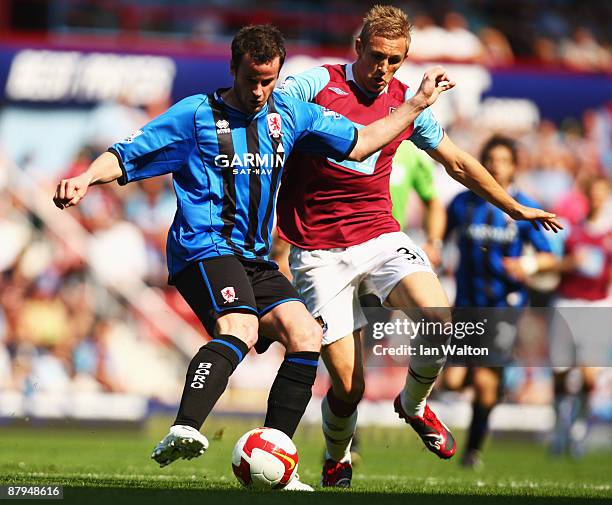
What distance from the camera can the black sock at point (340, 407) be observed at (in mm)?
7348

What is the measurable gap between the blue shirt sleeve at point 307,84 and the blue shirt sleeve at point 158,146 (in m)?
0.88

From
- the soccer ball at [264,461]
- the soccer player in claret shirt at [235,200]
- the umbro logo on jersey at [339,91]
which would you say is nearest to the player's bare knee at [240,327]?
the soccer player in claret shirt at [235,200]

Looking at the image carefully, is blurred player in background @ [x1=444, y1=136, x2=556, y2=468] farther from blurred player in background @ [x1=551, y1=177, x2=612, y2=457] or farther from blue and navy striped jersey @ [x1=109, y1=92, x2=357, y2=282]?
blue and navy striped jersey @ [x1=109, y1=92, x2=357, y2=282]

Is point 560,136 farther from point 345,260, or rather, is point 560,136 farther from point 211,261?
point 211,261

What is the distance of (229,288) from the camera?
6195 millimetres

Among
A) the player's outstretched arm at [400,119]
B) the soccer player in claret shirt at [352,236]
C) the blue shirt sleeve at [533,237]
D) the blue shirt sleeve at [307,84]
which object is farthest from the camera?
the blue shirt sleeve at [533,237]

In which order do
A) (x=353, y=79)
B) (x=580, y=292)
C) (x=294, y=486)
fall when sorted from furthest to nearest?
(x=580, y=292) < (x=353, y=79) < (x=294, y=486)

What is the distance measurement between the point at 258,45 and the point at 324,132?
79cm

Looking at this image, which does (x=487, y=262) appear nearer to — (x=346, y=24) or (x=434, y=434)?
(x=434, y=434)

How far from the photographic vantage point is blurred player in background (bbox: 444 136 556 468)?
10414 mm

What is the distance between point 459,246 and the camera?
10797 mm

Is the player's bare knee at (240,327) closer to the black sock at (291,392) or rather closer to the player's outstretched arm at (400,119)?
the black sock at (291,392)

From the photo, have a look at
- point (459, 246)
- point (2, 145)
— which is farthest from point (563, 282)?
point (2, 145)

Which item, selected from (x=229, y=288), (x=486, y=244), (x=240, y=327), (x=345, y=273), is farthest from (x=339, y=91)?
(x=486, y=244)
